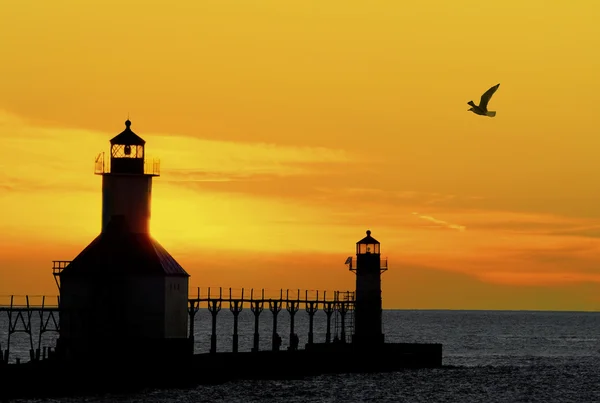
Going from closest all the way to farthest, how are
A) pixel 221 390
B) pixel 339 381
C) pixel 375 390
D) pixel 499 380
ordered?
pixel 221 390, pixel 375 390, pixel 339 381, pixel 499 380

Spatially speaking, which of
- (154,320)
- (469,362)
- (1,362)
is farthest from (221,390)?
(469,362)

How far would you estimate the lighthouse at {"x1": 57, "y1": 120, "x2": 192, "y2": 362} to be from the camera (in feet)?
226

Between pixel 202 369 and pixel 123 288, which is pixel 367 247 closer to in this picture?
pixel 202 369

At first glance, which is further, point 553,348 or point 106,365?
point 553,348

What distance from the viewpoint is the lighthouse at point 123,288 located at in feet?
226

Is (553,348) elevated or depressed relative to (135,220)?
depressed

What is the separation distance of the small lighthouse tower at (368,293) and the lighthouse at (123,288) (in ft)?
67.6

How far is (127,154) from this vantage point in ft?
238

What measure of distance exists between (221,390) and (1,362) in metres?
14.1

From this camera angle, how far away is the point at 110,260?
230ft

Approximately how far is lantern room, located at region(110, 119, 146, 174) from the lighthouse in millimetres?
54

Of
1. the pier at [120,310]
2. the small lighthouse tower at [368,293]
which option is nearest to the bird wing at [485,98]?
the pier at [120,310]

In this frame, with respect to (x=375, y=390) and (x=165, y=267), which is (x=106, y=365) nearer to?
(x=165, y=267)

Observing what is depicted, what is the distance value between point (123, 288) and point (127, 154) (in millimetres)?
7832
